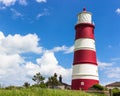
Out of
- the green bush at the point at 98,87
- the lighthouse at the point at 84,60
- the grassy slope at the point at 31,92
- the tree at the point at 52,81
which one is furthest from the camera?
the tree at the point at 52,81

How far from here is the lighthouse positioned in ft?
124

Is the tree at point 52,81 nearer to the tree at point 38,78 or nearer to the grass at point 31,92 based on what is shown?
the tree at point 38,78

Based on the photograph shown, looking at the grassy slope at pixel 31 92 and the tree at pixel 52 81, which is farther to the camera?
the tree at pixel 52 81

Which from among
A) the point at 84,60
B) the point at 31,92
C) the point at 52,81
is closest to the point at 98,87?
the point at 84,60

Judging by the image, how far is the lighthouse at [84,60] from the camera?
3766 centimetres

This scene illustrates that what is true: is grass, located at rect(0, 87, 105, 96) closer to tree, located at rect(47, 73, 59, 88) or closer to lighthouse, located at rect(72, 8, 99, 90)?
lighthouse, located at rect(72, 8, 99, 90)

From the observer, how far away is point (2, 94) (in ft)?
53.4

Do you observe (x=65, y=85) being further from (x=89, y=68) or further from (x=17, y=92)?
(x=17, y=92)

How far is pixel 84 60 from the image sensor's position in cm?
3769

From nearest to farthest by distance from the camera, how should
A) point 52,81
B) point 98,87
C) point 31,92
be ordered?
point 31,92 → point 98,87 → point 52,81

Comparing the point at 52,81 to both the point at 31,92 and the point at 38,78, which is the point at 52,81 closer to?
the point at 38,78

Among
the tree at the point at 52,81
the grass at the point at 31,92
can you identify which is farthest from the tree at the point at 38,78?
the grass at the point at 31,92

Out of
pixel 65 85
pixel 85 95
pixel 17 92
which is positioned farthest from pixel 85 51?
pixel 65 85

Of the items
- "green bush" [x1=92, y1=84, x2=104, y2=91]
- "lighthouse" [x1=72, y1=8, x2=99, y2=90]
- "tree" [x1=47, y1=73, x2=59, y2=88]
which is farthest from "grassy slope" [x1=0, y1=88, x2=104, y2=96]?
"tree" [x1=47, y1=73, x2=59, y2=88]
